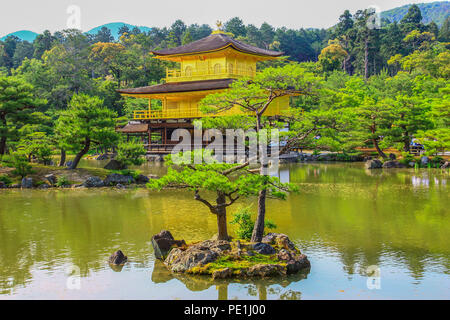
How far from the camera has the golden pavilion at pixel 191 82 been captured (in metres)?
31.8

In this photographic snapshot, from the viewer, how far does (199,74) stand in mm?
33281

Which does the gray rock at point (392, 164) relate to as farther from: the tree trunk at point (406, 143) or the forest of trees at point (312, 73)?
the tree trunk at point (406, 143)

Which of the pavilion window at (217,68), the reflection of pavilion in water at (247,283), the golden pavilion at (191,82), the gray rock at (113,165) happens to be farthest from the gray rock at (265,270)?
the pavilion window at (217,68)

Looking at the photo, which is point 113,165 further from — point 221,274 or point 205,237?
point 221,274

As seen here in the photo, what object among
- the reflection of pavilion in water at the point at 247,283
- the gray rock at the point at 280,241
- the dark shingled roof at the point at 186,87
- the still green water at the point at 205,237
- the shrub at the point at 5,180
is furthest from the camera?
the dark shingled roof at the point at 186,87

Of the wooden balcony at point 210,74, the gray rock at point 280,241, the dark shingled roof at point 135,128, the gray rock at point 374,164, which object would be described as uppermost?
the wooden balcony at point 210,74

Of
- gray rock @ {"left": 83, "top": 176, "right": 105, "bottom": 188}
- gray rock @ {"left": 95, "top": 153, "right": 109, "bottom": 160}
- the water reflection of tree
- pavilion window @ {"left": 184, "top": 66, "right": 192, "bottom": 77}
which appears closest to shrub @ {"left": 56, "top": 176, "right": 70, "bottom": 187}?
gray rock @ {"left": 83, "top": 176, "right": 105, "bottom": 188}

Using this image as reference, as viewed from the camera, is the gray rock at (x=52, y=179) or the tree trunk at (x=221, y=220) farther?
the gray rock at (x=52, y=179)

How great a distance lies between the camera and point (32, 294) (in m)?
7.42

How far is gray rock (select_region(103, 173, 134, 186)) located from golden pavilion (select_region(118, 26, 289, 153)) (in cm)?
1222

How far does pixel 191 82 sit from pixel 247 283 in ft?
86.1

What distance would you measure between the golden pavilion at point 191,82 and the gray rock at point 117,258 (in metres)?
22.5

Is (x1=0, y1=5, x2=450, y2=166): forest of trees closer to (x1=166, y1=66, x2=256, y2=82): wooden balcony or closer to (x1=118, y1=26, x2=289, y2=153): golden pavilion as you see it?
(x1=118, y1=26, x2=289, y2=153): golden pavilion

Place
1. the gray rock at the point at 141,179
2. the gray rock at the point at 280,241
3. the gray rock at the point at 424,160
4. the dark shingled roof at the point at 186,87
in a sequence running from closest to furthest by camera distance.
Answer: the gray rock at the point at 280,241, the gray rock at the point at 141,179, the gray rock at the point at 424,160, the dark shingled roof at the point at 186,87
